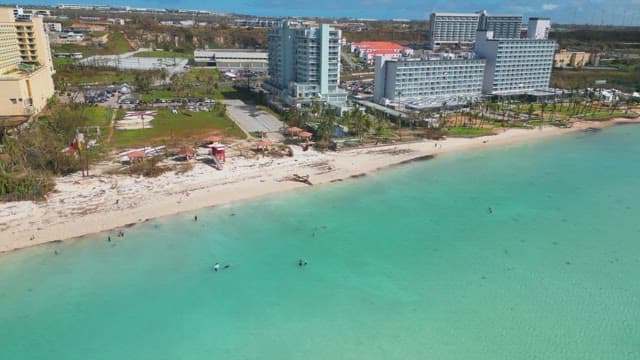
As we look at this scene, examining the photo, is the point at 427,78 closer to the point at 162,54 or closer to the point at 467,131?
the point at 467,131

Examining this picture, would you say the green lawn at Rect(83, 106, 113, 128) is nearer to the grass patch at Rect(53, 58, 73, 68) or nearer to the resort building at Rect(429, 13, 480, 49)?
the grass patch at Rect(53, 58, 73, 68)

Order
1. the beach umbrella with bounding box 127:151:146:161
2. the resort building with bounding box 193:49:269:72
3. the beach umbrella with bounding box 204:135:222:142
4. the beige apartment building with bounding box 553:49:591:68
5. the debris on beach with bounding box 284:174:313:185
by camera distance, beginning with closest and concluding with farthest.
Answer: the debris on beach with bounding box 284:174:313:185 < the beach umbrella with bounding box 127:151:146:161 < the beach umbrella with bounding box 204:135:222:142 < the beige apartment building with bounding box 553:49:591:68 < the resort building with bounding box 193:49:269:72

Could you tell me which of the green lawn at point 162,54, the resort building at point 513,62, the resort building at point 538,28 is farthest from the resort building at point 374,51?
the green lawn at point 162,54

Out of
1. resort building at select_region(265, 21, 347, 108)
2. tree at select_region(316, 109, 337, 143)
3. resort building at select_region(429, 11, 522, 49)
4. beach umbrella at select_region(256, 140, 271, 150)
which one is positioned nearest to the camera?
beach umbrella at select_region(256, 140, 271, 150)

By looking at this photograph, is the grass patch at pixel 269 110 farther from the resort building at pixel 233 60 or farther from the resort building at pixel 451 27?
the resort building at pixel 451 27

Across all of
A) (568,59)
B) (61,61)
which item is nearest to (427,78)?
(568,59)

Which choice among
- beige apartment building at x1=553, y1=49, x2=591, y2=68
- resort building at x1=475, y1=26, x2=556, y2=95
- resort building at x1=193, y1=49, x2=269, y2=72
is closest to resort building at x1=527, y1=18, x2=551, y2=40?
beige apartment building at x1=553, y1=49, x2=591, y2=68
